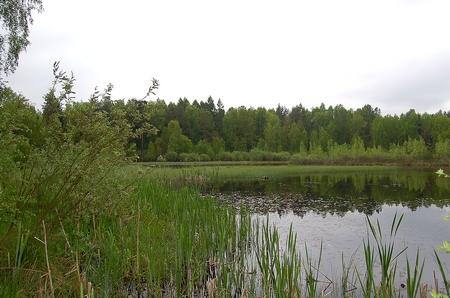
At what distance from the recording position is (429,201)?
13.1m

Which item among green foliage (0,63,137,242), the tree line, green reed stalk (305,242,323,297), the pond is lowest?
the pond

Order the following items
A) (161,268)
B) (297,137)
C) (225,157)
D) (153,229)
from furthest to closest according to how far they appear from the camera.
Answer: (297,137), (225,157), (153,229), (161,268)

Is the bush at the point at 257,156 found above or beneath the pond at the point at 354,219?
above

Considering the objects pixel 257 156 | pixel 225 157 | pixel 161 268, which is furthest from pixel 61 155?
pixel 225 157

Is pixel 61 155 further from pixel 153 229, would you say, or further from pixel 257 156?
pixel 257 156

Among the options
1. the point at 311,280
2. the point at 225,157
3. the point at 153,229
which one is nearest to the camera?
the point at 311,280

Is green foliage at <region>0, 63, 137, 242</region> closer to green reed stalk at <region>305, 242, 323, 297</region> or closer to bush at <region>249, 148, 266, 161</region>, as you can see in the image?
green reed stalk at <region>305, 242, 323, 297</region>

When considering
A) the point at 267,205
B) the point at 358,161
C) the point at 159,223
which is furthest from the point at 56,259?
the point at 358,161

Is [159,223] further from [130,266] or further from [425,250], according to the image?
[425,250]

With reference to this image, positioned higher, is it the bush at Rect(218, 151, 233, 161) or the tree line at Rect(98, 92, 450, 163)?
the tree line at Rect(98, 92, 450, 163)

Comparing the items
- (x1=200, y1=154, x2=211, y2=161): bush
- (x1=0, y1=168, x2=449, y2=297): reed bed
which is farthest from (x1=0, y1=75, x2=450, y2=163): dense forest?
(x1=0, y1=168, x2=449, y2=297): reed bed

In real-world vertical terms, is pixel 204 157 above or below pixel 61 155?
above

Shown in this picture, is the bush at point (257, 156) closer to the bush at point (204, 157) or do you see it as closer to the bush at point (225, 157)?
the bush at point (225, 157)

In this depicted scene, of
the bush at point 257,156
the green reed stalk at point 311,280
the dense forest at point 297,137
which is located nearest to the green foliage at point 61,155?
the green reed stalk at point 311,280
